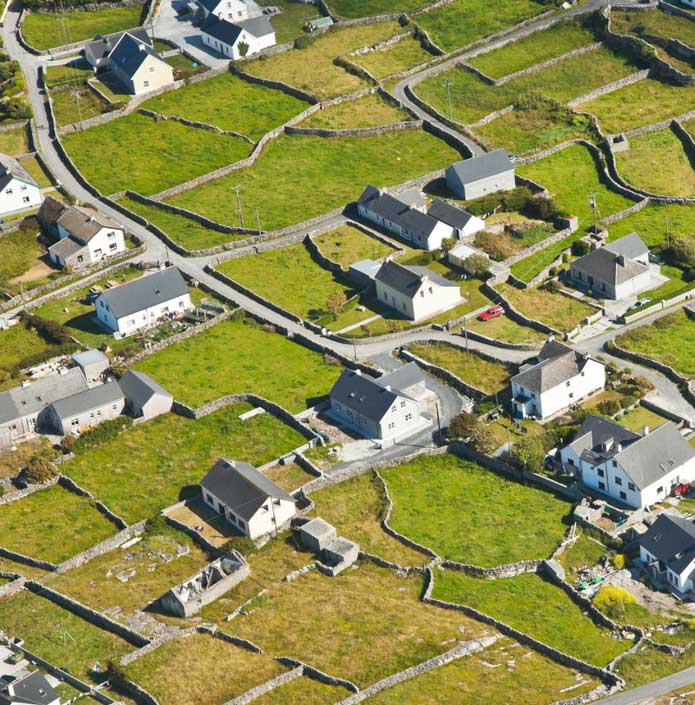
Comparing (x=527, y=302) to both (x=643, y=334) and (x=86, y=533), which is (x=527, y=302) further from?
(x=86, y=533)

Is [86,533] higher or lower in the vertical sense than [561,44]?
lower

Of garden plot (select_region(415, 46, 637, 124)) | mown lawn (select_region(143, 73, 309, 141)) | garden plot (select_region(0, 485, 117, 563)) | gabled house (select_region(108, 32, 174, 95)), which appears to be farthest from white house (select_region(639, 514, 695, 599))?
gabled house (select_region(108, 32, 174, 95))

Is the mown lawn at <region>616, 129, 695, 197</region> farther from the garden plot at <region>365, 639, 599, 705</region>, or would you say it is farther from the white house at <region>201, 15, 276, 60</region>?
the garden plot at <region>365, 639, 599, 705</region>

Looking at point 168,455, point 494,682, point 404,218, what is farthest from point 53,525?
point 404,218

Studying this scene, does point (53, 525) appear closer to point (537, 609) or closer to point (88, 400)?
point (88, 400)

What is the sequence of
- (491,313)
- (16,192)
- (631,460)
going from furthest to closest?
(16,192), (491,313), (631,460)

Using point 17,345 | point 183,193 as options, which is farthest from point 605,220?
point 17,345

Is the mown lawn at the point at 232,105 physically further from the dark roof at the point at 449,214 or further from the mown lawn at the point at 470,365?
the mown lawn at the point at 470,365
